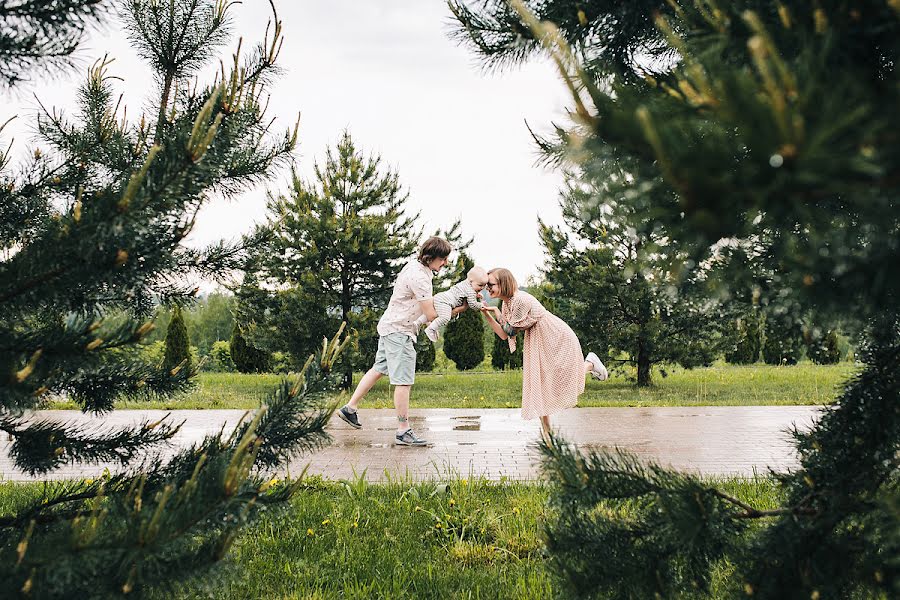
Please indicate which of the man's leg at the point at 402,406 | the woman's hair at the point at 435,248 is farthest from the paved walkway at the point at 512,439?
the woman's hair at the point at 435,248

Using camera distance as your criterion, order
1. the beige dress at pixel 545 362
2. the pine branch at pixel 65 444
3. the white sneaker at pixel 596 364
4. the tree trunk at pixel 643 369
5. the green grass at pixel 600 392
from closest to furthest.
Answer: the pine branch at pixel 65 444 < the beige dress at pixel 545 362 < the white sneaker at pixel 596 364 < the green grass at pixel 600 392 < the tree trunk at pixel 643 369

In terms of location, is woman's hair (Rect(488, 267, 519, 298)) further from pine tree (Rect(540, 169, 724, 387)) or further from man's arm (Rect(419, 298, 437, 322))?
pine tree (Rect(540, 169, 724, 387))

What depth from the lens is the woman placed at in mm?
6402

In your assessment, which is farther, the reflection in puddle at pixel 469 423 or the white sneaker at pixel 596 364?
the white sneaker at pixel 596 364

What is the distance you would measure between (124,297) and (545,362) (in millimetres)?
4909

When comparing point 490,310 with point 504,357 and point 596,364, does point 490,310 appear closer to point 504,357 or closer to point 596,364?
point 596,364

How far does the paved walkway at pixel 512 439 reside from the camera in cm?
561

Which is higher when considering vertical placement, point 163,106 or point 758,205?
point 163,106

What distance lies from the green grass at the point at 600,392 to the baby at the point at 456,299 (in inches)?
114

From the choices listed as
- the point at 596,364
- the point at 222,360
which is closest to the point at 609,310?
the point at 596,364

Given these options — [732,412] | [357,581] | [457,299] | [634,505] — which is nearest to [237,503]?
[634,505]

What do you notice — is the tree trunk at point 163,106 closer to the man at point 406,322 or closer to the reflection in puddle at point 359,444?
the man at point 406,322

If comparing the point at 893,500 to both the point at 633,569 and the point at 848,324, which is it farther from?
the point at 633,569

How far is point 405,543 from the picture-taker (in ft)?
Answer: 11.7
